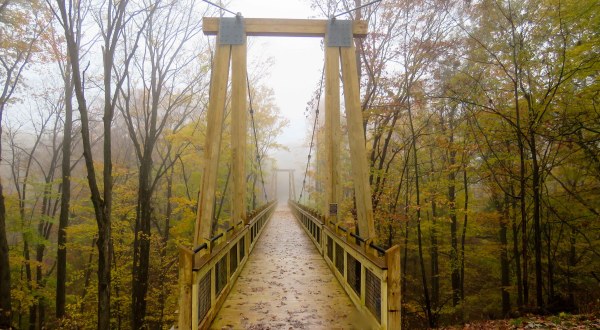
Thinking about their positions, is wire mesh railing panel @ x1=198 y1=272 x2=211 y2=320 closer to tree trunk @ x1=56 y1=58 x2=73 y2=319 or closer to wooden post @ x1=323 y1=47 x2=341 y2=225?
wooden post @ x1=323 y1=47 x2=341 y2=225

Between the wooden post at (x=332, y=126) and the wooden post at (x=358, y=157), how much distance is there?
0.73m

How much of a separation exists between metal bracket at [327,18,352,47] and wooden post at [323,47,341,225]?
0.25 meters

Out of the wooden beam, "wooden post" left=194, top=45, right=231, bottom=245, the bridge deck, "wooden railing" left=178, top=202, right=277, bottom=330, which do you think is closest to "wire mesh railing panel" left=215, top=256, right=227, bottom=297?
"wooden railing" left=178, top=202, right=277, bottom=330

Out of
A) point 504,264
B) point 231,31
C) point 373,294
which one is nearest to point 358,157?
point 373,294

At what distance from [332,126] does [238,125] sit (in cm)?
210

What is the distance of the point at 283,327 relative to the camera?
455 cm

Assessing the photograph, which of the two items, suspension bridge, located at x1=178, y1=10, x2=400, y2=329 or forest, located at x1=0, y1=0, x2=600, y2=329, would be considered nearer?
suspension bridge, located at x1=178, y1=10, x2=400, y2=329

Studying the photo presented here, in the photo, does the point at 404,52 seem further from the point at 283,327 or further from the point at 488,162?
the point at 283,327

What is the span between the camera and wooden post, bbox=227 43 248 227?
766cm

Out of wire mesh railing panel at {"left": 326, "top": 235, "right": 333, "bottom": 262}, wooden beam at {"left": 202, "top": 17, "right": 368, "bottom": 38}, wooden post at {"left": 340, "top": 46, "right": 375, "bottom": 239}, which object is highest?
wooden beam at {"left": 202, "top": 17, "right": 368, "bottom": 38}

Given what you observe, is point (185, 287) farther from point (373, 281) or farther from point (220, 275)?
point (373, 281)

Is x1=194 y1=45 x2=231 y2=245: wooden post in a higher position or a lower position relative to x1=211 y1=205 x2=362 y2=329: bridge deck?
higher

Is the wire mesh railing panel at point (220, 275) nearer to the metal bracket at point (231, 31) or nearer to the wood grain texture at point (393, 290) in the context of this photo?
the wood grain texture at point (393, 290)

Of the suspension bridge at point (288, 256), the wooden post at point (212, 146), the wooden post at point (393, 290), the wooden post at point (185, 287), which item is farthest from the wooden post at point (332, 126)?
the wooden post at point (185, 287)
